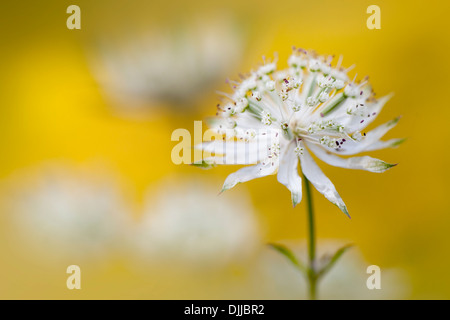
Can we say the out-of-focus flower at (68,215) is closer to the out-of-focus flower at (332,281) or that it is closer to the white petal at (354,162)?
the out-of-focus flower at (332,281)

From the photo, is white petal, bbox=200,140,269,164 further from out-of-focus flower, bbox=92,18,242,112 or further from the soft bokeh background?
out-of-focus flower, bbox=92,18,242,112

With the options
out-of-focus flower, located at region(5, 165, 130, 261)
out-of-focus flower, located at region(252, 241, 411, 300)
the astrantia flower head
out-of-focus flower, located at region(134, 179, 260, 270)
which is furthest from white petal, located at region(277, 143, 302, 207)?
out-of-focus flower, located at region(5, 165, 130, 261)

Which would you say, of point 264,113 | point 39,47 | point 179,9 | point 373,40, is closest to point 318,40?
point 373,40

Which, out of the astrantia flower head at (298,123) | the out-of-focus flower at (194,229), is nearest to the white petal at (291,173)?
the astrantia flower head at (298,123)

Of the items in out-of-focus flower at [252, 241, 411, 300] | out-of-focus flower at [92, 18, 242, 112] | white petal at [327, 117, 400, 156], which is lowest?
out-of-focus flower at [252, 241, 411, 300]

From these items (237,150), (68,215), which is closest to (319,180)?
(237,150)
